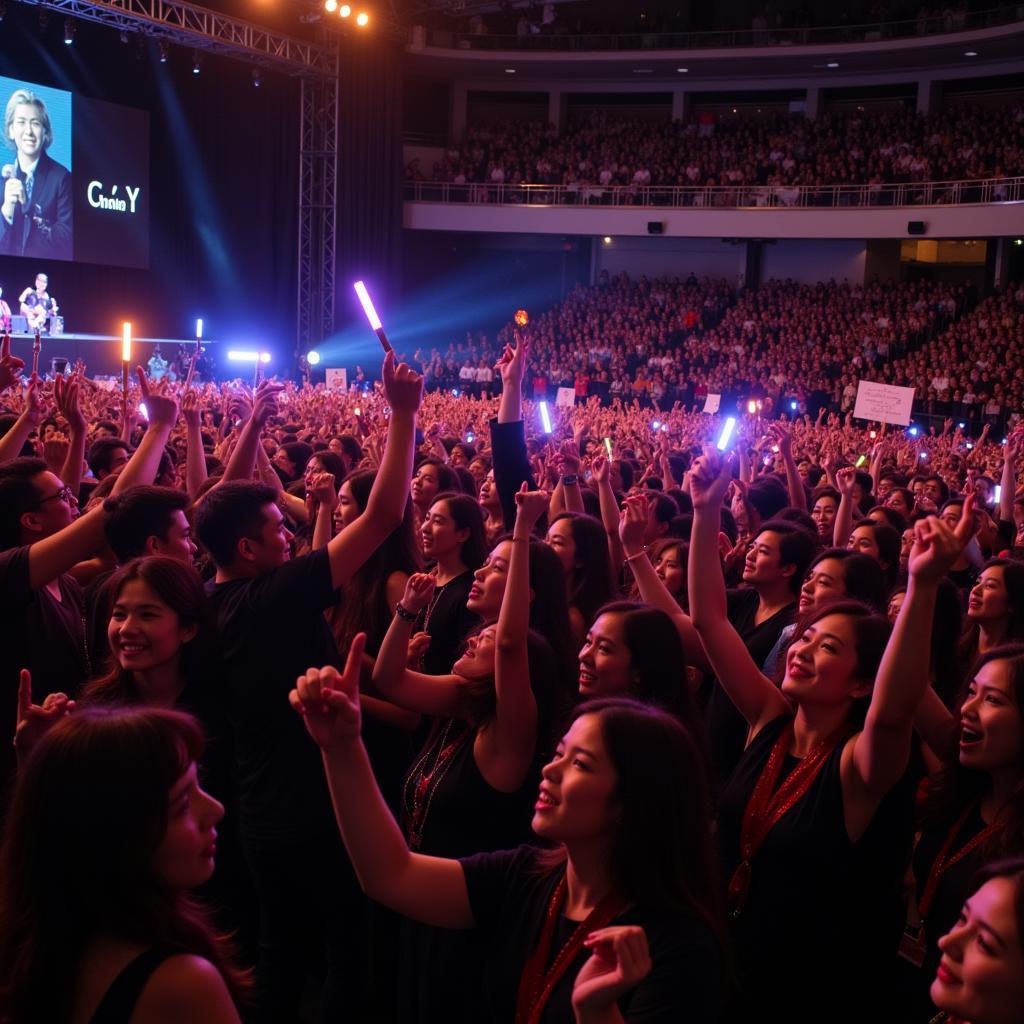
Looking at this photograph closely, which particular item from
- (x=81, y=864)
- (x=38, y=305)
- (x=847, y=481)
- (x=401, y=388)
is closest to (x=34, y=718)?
(x=81, y=864)

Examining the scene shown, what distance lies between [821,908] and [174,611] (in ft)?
5.38

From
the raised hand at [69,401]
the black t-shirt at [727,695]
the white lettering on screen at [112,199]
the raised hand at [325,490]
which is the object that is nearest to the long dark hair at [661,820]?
the black t-shirt at [727,695]

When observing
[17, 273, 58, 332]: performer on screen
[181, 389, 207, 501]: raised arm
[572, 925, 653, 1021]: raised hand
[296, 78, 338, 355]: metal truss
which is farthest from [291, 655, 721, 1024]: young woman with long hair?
[296, 78, 338, 355]: metal truss

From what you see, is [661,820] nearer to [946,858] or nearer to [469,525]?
[946,858]

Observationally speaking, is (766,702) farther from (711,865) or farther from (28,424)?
(28,424)

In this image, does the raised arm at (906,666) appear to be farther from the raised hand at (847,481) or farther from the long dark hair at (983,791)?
the raised hand at (847,481)

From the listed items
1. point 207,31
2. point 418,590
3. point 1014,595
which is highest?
point 207,31

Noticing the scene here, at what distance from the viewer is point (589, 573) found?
402 cm

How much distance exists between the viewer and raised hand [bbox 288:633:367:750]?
1937mm

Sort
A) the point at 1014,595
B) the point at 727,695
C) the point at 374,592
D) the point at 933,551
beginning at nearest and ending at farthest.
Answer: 1. the point at 933,551
2. the point at 727,695
3. the point at 1014,595
4. the point at 374,592

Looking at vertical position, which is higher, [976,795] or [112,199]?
[112,199]

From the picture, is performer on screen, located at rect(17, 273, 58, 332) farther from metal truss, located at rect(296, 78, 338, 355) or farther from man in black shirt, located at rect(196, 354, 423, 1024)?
man in black shirt, located at rect(196, 354, 423, 1024)

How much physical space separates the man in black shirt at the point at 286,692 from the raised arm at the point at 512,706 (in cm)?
41

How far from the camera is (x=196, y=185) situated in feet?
75.1
